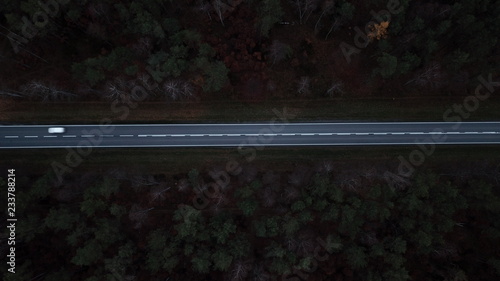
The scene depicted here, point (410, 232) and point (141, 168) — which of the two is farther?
point (141, 168)

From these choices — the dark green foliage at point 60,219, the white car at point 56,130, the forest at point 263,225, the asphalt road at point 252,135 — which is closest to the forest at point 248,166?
the dark green foliage at point 60,219

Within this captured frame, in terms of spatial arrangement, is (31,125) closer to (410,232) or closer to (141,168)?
(141,168)

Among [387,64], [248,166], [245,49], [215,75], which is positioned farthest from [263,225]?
[387,64]

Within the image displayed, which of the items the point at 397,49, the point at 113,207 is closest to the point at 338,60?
the point at 397,49

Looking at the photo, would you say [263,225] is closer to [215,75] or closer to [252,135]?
[252,135]

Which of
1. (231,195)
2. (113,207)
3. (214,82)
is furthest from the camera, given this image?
(231,195)

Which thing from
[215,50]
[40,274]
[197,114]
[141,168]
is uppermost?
[215,50]

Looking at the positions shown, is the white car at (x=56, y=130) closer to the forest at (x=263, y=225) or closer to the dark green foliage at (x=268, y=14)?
the forest at (x=263, y=225)

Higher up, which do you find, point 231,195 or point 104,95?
point 104,95
